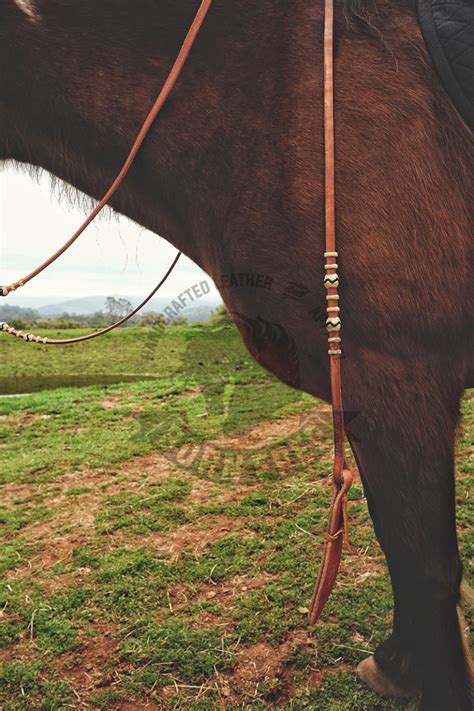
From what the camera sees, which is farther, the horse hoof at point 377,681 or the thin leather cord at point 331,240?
the horse hoof at point 377,681

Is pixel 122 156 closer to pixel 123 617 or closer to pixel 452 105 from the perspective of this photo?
pixel 452 105

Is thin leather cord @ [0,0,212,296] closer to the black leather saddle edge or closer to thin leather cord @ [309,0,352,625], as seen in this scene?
thin leather cord @ [309,0,352,625]

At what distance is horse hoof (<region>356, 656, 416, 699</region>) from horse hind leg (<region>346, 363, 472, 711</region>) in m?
0.18

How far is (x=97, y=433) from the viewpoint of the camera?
6000 millimetres

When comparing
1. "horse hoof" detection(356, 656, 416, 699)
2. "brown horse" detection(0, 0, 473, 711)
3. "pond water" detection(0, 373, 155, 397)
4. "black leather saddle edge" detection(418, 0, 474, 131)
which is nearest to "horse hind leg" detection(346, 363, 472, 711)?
"brown horse" detection(0, 0, 473, 711)

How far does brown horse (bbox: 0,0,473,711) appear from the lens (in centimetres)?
138

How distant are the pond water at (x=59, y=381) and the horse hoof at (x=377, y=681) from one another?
9543 millimetres

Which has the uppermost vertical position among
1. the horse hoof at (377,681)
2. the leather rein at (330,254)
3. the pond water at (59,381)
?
the leather rein at (330,254)

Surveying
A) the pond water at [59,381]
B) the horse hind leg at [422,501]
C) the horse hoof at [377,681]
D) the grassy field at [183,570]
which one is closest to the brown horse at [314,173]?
the horse hind leg at [422,501]

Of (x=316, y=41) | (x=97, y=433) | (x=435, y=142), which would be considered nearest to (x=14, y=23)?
(x=316, y=41)

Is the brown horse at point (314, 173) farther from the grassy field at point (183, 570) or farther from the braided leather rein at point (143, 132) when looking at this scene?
the grassy field at point (183, 570)

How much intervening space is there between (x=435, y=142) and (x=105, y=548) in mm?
2964

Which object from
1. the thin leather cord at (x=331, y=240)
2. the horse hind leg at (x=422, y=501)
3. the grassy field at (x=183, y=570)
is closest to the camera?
the thin leather cord at (x=331, y=240)

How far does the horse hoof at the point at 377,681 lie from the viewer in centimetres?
195
